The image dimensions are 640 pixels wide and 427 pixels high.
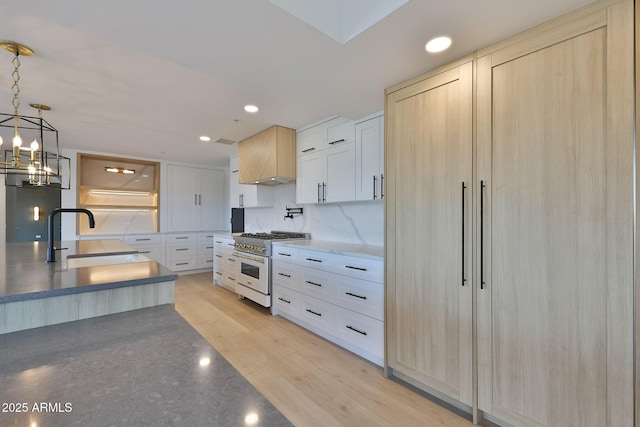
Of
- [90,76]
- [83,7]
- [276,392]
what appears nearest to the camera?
[83,7]

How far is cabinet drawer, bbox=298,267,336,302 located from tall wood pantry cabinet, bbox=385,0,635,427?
30.5 inches

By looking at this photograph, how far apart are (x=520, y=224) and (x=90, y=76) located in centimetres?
316

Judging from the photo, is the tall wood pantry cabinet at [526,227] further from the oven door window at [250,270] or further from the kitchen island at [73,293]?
the oven door window at [250,270]

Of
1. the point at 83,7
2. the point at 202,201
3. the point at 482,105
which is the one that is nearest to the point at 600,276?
the point at 482,105

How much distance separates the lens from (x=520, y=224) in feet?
4.78

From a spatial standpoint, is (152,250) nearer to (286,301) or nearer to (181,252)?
(181,252)

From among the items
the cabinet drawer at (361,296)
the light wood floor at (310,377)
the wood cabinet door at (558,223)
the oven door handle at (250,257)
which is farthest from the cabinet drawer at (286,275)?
the wood cabinet door at (558,223)

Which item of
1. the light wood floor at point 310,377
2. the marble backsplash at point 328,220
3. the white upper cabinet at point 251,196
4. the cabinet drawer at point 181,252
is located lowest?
the light wood floor at point 310,377

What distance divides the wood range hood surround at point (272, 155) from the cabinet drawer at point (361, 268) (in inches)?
59.9

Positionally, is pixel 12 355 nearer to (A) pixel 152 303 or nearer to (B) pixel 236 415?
(A) pixel 152 303

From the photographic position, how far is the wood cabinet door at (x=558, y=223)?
118 cm

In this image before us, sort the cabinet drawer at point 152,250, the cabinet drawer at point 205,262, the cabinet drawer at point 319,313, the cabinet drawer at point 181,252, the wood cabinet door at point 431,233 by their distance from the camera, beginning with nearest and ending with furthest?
the wood cabinet door at point 431,233 < the cabinet drawer at point 319,313 < the cabinet drawer at point 152,250 < the cabinet drawer at point 181,252 < the cabinet drawer at point 205,262

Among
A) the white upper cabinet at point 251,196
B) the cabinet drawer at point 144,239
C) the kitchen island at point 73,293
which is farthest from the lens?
the cabinet drawer at point 144,239

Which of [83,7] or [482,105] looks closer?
[83,7]
